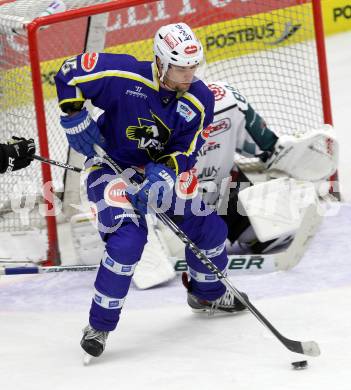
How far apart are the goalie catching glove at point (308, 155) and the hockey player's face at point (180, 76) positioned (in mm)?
1523

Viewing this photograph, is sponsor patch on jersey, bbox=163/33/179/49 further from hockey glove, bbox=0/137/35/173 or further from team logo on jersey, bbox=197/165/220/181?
team logo on jersey, bbox=197/165/220/181

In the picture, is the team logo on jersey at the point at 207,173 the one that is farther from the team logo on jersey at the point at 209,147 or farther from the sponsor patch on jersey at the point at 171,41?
the sponsor patch on jersey at the point at 171,41

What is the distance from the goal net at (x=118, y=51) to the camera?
15.1ft

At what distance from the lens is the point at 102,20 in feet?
15.5

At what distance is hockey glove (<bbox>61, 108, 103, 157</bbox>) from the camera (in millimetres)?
3412

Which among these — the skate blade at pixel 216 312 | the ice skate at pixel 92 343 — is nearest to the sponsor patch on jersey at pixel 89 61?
the ice skate at pixel 92 343

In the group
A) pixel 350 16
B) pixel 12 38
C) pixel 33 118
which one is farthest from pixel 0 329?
pixel 350 16

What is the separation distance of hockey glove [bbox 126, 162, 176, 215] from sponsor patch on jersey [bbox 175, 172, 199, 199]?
11cm

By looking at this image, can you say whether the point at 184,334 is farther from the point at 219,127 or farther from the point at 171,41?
the point at 219,127

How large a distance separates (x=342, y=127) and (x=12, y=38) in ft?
7.80

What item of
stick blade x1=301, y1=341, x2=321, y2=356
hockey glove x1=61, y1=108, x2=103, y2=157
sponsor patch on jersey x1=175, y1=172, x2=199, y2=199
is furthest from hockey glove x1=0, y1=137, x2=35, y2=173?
stick blade x1=301, y1=341, x2=321, y2=356

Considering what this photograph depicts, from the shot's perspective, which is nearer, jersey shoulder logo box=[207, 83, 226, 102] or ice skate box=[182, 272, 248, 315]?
ice skate box=[182, 272, 248, 315]

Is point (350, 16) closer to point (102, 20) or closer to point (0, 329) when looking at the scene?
point (102, 20)

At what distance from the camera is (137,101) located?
3.45 m
